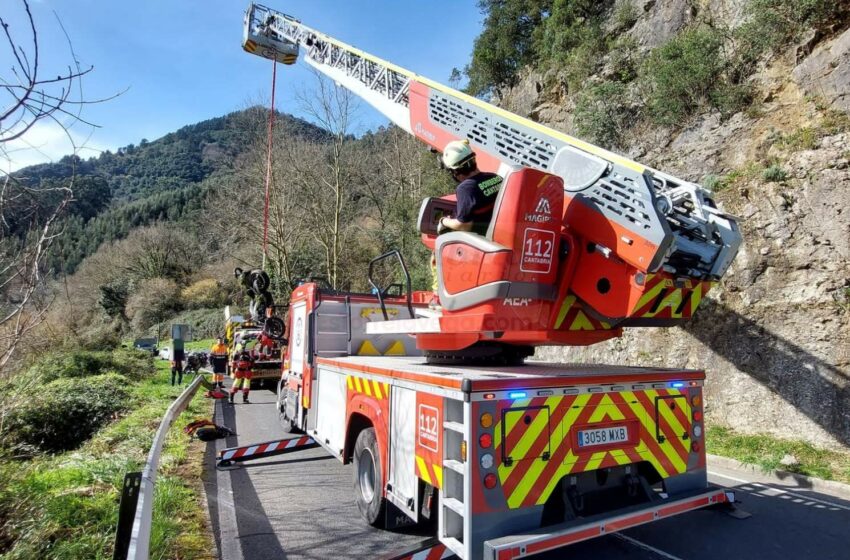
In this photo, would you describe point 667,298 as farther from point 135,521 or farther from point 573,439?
point 135,521

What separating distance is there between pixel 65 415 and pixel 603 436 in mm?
10780

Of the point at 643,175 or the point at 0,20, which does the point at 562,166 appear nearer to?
the point at 643,175

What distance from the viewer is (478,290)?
13.2 feet

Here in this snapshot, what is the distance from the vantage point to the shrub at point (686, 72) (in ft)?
38.5

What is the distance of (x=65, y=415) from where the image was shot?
404 inches

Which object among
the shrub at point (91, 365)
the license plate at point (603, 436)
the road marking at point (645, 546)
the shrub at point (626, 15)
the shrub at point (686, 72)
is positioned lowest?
the road marking at point (645, 546)

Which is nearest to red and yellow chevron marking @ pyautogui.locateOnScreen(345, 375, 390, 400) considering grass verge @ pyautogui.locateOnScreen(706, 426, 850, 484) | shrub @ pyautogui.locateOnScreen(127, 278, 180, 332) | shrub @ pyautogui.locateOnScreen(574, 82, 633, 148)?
grass verge @ pyautogui.locateOnScreen(706, 426, 850, 484)

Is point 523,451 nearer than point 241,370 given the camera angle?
Yes

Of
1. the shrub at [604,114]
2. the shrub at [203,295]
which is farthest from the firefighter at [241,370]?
the shrub at [203,295]

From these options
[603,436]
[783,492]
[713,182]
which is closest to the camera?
[603,436]

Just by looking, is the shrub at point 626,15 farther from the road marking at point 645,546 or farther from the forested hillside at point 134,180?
the road marking at point 645,546

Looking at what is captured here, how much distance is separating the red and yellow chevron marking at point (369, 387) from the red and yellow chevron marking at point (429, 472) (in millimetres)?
763

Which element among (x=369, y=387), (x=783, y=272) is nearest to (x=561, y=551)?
(x=369, y=387)

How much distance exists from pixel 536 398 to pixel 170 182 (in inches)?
3026
